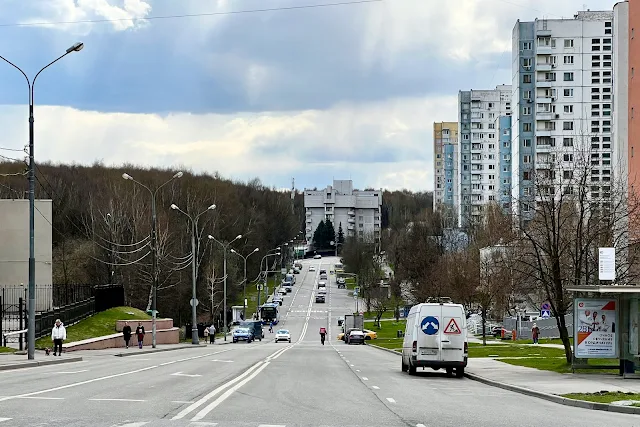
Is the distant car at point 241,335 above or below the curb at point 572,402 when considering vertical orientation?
below

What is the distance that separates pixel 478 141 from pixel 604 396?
151m

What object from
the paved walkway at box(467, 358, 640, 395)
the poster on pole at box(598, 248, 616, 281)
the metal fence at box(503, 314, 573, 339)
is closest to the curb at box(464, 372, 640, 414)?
the paved walkway at box(467, 358, 640, 395)

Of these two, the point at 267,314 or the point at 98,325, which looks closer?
the point at 98,325

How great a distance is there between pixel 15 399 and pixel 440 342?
579 inches

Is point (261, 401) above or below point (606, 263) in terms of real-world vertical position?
below

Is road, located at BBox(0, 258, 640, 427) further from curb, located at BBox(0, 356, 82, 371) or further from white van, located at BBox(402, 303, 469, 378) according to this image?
curb, located at BBox(0, 356, 82, 371)

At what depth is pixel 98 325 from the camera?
53531mm

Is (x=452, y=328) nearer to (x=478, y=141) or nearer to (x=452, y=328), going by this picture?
(x=452, y=328)

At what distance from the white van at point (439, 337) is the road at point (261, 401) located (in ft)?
2.08

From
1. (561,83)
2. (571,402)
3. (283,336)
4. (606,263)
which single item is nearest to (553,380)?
(606,263)

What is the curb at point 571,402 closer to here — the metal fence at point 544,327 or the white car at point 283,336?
the metal fence at point 544,327

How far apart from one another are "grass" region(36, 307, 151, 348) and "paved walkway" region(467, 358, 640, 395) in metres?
22.2

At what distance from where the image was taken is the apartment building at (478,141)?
554 ft

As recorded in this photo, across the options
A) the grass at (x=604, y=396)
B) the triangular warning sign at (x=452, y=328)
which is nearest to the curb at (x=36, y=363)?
the triangular warning sign at (x=452, y=328)
